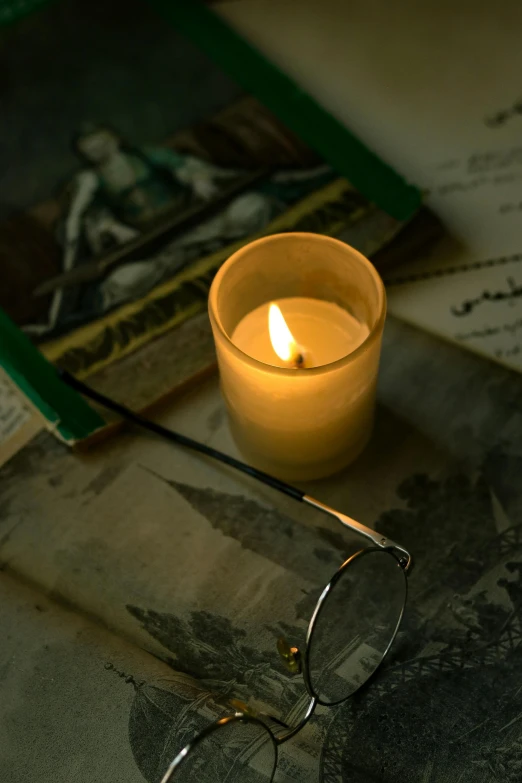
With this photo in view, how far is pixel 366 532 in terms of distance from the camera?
0.46 meters

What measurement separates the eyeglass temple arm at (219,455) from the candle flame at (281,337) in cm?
8

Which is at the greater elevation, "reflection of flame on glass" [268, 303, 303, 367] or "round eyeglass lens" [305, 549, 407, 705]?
"reflection of flame on glass" [268, 303, 303, 367]

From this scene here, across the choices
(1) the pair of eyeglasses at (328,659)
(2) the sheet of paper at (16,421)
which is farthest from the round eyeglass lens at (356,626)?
(2) the sheet of paper at (16,421)

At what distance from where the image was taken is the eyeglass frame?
35cm

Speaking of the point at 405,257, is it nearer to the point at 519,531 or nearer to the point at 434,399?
the point at 434,399

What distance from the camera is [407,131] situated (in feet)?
2.22

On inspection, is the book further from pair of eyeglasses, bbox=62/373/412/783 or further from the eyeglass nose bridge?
the eyeglass nose bridge

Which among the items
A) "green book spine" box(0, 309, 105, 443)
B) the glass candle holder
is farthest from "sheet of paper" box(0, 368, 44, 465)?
the glass candle holder

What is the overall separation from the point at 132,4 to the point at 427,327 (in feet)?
1.43

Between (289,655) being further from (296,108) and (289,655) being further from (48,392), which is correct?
(296,108)

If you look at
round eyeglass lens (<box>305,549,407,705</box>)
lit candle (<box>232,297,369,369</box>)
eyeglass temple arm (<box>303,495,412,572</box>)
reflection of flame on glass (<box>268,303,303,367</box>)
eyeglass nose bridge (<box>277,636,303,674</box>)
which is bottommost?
round eyeglass lens (<box>305,549,407,705</box>)

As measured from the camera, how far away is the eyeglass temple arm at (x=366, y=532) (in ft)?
1.49

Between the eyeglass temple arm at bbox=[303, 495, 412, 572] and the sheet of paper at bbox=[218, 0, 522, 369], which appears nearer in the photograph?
the eyeglass temple arm at bbox=[303, 495, 412, 572]

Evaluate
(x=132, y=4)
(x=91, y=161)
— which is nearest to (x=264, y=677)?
(x=91, y=161)
